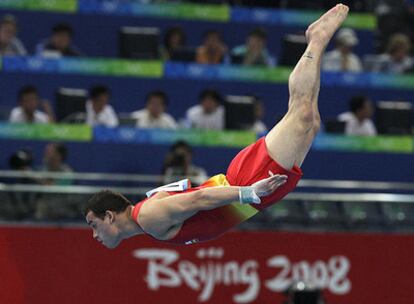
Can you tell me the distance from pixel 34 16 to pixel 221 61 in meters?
2.75

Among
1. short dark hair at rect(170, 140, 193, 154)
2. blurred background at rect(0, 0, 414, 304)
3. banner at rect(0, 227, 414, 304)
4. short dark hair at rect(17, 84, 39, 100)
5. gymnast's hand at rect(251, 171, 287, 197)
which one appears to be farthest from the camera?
short dark hair at rect(17, 84, 39, 100)

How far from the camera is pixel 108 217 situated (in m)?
9.00

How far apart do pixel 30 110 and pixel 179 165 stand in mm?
2202

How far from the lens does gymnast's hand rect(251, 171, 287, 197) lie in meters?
8.29

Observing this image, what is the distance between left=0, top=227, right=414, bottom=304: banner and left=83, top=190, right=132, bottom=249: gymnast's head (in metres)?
2.96

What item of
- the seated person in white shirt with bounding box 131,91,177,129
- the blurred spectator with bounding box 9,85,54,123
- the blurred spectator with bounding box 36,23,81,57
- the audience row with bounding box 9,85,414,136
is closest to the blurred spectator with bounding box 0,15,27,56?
the blurred spectator with bounding box 36,23,81,57

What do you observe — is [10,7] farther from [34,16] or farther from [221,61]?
[221,61]

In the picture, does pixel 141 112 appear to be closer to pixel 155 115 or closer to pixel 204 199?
pixel 155 115

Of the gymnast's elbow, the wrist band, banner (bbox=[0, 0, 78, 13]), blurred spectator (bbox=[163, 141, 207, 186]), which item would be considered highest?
banner (bbox=[0, 0, 78, 13])

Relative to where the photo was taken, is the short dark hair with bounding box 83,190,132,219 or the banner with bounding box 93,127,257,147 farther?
the banner with bounding box 93,127,257,147

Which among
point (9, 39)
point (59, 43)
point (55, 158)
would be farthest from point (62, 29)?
point (55, 158)

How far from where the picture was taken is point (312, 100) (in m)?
9.06

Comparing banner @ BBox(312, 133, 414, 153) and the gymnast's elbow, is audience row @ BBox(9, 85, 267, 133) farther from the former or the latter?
the gymnast's elbow

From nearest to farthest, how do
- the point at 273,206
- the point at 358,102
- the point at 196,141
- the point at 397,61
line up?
1. the point at 273,206
2. the point at 196,141
3. the point at 358,102
4. the point at 397,61
